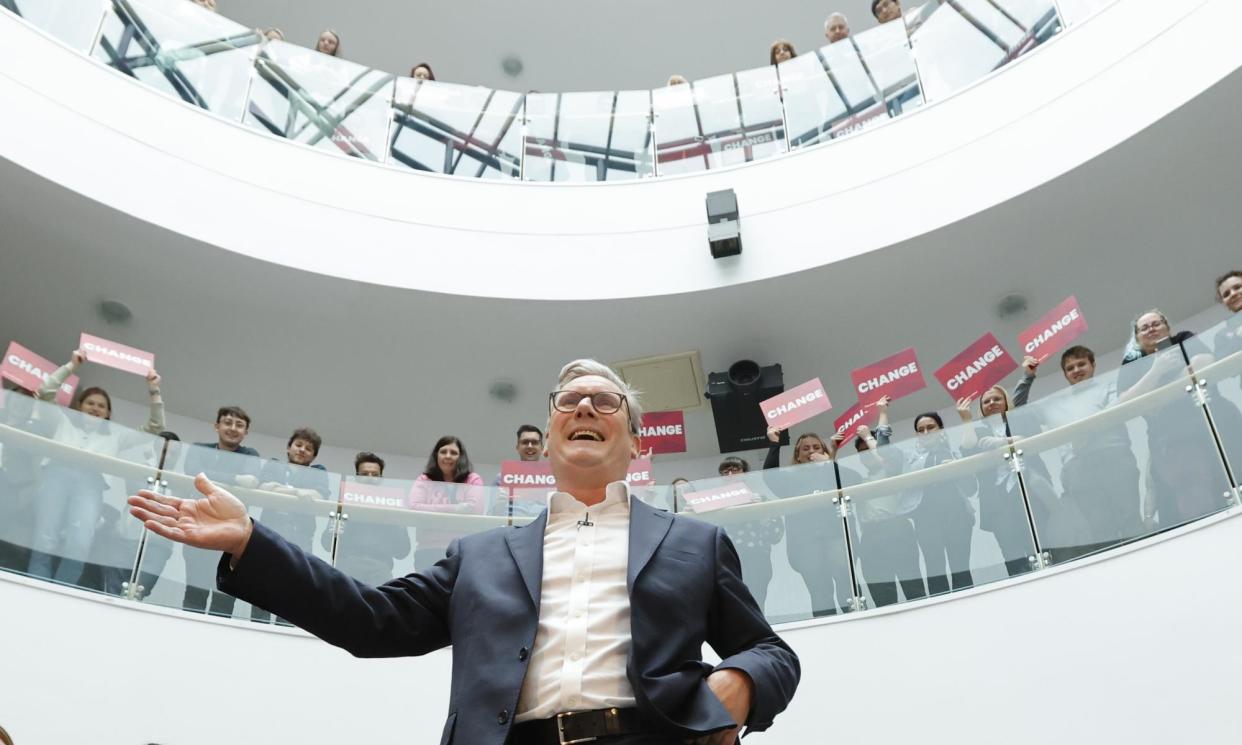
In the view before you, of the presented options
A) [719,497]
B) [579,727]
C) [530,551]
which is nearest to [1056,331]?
[719,497]

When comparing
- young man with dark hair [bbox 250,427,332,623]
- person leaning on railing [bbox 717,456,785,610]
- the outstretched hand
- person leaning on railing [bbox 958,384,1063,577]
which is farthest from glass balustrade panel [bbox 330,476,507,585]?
the outstretched hand

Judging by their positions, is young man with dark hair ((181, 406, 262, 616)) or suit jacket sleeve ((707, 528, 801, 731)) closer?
suit jacket sleeve ((707, 528, 801, 731))

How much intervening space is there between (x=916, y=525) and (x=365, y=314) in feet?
16.3

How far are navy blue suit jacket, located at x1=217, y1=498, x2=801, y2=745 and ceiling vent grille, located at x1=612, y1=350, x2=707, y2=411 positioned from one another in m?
7.44

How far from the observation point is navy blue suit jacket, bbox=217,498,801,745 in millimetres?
1852

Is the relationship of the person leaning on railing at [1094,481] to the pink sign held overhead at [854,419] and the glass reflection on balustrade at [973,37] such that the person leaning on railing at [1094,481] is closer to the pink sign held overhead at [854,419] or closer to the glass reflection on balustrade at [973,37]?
the pink sign held overhead at [854,419]

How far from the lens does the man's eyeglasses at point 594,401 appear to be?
7.43ft

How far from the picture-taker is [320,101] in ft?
30.2

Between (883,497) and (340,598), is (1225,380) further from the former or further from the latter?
(340,598)

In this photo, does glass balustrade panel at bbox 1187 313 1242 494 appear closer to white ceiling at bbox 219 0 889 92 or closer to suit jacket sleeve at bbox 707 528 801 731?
suit jacket sleeve at bbox 707 528 801 731

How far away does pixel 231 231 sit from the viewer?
8492mm

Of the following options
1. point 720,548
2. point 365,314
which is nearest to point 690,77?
point 365,314

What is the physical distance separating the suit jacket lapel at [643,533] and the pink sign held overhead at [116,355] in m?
5.48

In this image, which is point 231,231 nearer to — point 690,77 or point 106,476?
point 106,476
